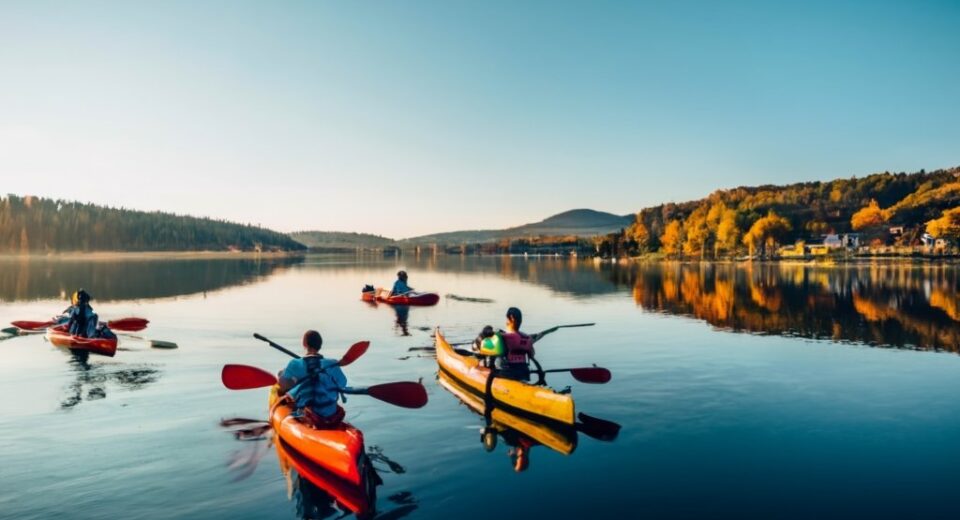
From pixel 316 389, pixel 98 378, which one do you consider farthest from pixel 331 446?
pixel 98 378

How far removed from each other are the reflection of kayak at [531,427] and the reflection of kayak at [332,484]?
4801 millimetres

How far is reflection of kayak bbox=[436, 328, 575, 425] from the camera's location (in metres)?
15.4

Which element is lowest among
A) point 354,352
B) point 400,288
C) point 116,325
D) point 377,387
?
point 116,325

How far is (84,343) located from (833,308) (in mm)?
48226

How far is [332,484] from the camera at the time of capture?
1193cm

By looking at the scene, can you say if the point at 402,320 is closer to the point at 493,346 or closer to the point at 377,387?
the point at 493,346

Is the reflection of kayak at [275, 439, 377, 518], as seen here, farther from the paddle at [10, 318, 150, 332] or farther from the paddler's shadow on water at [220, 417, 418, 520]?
the paddle at [10, 318, 150, 332]

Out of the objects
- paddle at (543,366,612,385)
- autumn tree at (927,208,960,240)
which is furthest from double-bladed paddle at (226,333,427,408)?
autumn tree at (927,208,960,240)

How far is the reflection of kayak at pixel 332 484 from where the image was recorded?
36.5ft

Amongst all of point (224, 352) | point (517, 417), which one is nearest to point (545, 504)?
point (517, 417)

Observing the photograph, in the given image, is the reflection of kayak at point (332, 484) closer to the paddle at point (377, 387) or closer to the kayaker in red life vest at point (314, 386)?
the kayaker in red life vest at point (314, 386)

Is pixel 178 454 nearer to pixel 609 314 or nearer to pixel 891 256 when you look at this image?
pixel 609 314

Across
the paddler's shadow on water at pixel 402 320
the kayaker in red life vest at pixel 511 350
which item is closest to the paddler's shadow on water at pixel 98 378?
the kayaker in red life vest at pixel 511 350

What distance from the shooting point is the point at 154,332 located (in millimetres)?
34156
